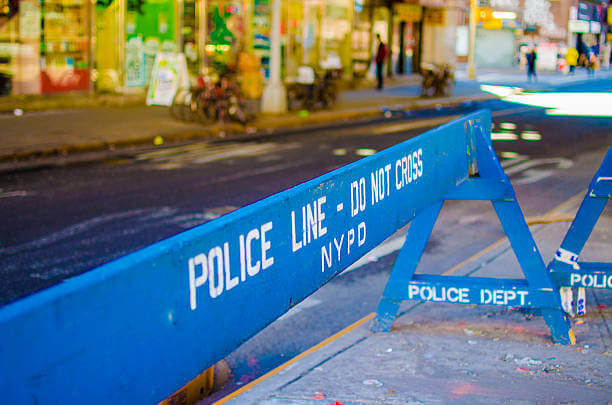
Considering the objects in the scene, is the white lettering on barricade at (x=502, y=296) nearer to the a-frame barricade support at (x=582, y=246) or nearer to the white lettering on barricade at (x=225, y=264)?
the a-frame barricade support at (x=582, y=246)

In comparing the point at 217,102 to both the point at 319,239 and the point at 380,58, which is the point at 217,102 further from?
the point at 380,58

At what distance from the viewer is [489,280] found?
15.1ft

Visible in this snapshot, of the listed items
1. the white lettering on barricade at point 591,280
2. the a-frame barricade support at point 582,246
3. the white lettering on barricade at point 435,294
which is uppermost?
the a-frame barricade support at point 582,246

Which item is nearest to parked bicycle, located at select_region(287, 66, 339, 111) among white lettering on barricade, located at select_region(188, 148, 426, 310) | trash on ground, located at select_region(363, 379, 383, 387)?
white lettering on barricade, located at select_region(188, 148, 426, 310)

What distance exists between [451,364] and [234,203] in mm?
5223

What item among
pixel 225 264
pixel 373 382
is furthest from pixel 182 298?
pixel 373 382

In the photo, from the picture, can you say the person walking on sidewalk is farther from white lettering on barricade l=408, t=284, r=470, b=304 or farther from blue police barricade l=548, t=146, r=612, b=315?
white lettering on barricade l=408, t=284, r=470, b=304

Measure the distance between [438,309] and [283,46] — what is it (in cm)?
2436

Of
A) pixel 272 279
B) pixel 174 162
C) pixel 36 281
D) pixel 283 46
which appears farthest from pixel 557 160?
pixel 283 46

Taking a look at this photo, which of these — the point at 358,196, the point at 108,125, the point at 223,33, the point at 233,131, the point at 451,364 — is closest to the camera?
the point at 358,196

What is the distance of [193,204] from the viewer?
8938mm

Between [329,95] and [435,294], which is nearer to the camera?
[435,294]

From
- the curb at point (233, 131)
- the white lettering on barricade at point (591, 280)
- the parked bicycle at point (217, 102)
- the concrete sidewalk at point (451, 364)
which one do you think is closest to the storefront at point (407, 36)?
the curb at point (233, 131)

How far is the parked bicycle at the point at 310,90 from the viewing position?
825 inches
